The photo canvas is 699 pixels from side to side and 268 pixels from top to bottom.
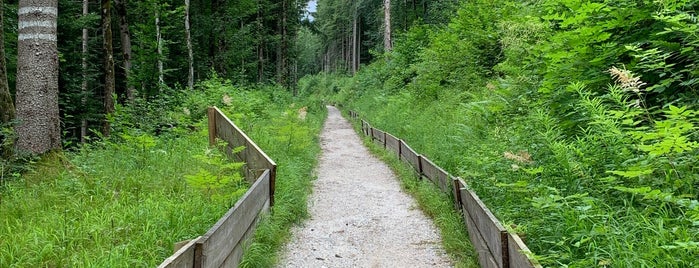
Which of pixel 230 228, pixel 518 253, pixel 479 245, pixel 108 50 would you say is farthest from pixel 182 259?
pixel 108 50

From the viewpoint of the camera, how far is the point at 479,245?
455 centimetres

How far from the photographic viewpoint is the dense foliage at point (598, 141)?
2902 millimetres

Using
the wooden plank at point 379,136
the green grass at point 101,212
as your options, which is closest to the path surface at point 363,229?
the green grass at point 101,212

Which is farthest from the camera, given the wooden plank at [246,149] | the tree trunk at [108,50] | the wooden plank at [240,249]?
the tree trunk at [108,50]

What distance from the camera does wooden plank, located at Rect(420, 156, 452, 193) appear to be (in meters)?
6.58

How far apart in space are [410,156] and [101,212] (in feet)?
21.4

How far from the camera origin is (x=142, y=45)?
826 inches

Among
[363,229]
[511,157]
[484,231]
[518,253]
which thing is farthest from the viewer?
[363,229]

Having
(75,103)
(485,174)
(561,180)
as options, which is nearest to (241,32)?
(75,103)

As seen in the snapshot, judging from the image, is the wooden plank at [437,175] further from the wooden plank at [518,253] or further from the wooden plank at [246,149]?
the wooden plank at [518,253]

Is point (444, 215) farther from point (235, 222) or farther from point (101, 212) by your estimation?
point (101, 212)

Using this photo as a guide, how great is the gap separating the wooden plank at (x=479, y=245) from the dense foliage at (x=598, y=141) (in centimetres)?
33

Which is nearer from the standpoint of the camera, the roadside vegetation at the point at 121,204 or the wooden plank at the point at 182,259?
the wooden plank at the point at 182,259

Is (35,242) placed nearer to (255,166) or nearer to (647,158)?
(255,166)
